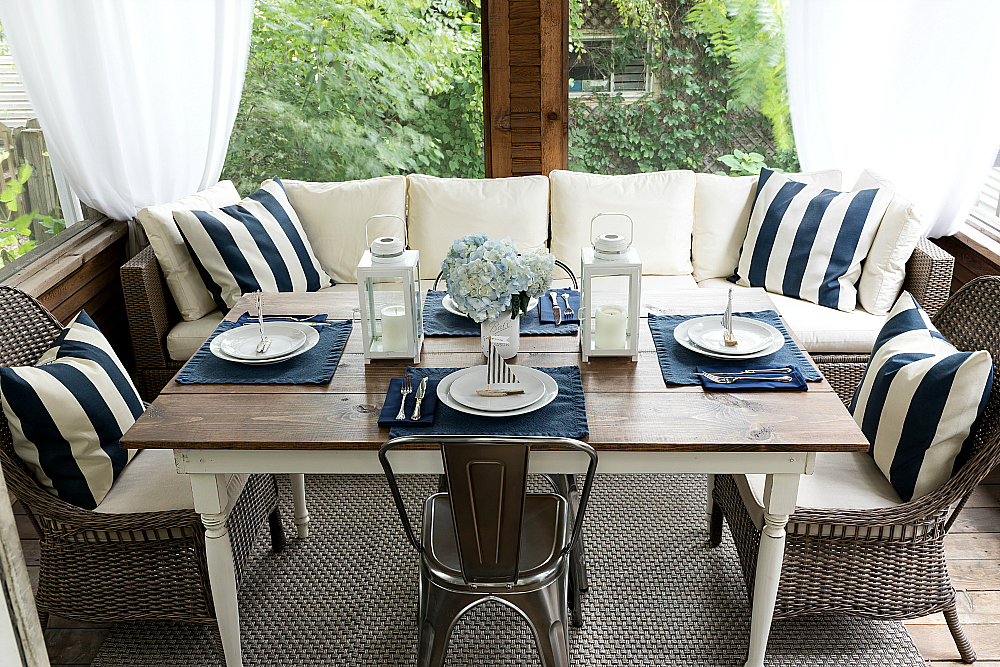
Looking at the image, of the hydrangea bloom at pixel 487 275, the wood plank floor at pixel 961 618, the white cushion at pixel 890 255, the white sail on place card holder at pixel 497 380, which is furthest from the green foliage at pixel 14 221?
the white cushion at pixel 890 255

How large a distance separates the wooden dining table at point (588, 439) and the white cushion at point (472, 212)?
1.37 meters

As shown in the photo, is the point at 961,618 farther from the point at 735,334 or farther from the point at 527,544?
the point at 527,544

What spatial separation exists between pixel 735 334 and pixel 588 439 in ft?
2.18

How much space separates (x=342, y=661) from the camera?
6.66 feet

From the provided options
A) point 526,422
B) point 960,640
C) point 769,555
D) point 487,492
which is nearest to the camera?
point 487,492

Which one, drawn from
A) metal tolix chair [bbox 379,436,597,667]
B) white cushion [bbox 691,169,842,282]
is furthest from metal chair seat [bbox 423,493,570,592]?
white cushion [bbox 691,169,842,282]

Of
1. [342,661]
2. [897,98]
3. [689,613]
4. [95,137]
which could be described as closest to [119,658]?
[342,661]

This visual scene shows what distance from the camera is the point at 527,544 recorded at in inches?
69.0

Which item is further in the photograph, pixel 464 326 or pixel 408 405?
pixel 464 326

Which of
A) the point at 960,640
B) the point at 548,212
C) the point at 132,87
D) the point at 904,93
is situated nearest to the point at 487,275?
the point at 960,640

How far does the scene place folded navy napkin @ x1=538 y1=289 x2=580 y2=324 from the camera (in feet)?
7.23

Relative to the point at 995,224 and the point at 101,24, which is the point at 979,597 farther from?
the point at 101,24

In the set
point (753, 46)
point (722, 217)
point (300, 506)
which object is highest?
point (753, 46)

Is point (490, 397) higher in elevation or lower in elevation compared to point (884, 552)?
higher
